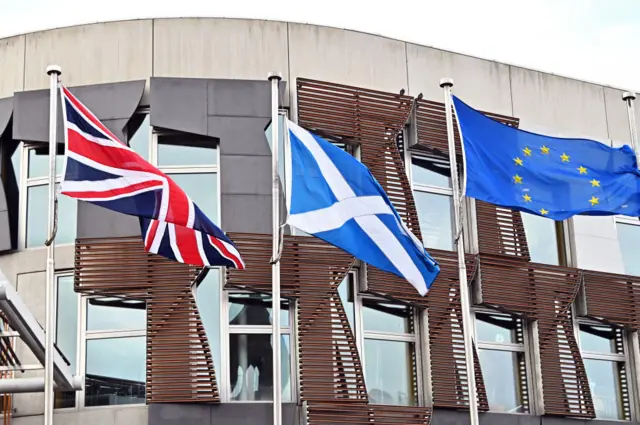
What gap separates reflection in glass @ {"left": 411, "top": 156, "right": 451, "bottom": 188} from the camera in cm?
2250

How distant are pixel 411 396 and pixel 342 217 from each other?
4.63 metres

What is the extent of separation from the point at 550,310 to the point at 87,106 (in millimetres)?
8719

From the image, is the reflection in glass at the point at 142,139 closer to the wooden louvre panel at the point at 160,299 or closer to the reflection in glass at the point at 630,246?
the wooden louvre panel at the point at 160,299

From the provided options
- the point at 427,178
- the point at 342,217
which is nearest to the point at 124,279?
the point at 342,217

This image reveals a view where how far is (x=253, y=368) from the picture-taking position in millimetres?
20016

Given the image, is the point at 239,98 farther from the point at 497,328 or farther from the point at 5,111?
the point at 497,328

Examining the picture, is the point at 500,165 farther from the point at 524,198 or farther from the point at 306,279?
the point at 306,279

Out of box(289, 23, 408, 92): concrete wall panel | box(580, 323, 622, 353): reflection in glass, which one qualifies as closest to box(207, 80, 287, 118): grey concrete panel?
box(289, 23, 408, 92): concrete wall panel

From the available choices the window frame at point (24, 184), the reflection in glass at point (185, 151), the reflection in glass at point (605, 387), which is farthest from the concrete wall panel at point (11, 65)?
the reflection in glass at point (605, 387)

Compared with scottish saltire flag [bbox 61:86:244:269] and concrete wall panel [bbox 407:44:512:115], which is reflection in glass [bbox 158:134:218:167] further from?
concrete wall panel [bbox 407:44:512:115]

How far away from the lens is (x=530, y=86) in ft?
78.4

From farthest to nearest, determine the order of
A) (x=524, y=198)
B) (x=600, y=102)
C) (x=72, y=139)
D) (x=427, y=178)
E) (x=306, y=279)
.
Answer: (x=600, y=102) < (x=427, y=178) < (x=306, y=279) < (x=524, y=198) < (x=72, y=139)

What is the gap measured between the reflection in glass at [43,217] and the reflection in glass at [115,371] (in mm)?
1934

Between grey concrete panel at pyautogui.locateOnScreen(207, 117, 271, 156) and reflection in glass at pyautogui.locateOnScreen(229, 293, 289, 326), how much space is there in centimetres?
234
